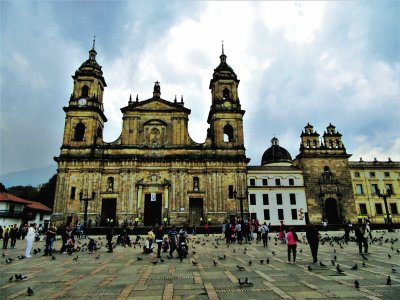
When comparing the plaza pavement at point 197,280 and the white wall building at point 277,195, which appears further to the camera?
the white wall building at point 277,195

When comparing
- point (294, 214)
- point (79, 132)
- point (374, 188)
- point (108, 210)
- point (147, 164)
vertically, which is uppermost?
point (79, 132)

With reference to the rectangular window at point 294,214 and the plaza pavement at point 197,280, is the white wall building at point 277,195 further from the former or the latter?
the plaza pavement at point 197,280

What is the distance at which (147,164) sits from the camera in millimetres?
37656

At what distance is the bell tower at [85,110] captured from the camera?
126ft

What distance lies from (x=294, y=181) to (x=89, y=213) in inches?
1249

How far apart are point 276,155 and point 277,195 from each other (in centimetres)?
1435

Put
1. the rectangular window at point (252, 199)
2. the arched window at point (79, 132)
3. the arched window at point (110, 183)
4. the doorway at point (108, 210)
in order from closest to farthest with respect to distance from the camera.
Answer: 1. the doorway at point (108, 210)
2. the arched window at point (110, 183)
3. the arched window at point (79, 132)
4. the rectangular window at point (252, 199)

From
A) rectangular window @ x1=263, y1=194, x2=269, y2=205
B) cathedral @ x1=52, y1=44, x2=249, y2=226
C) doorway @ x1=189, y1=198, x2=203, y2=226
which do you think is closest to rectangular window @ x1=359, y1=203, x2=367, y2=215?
rectangular window @ x1=263, y1=194, x2=269, y2=205

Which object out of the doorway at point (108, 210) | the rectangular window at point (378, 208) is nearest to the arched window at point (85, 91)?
the doorway at point (108, 210)

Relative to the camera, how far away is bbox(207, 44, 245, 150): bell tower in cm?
3978

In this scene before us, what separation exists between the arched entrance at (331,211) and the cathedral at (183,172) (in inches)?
6.0

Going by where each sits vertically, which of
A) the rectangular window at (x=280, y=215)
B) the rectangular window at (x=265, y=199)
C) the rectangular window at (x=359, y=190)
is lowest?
the rectangular window at (x=280, y=215)

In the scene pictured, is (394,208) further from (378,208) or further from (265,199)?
(265,199)

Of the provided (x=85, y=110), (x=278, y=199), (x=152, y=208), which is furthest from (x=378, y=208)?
(x=85, y=110)
